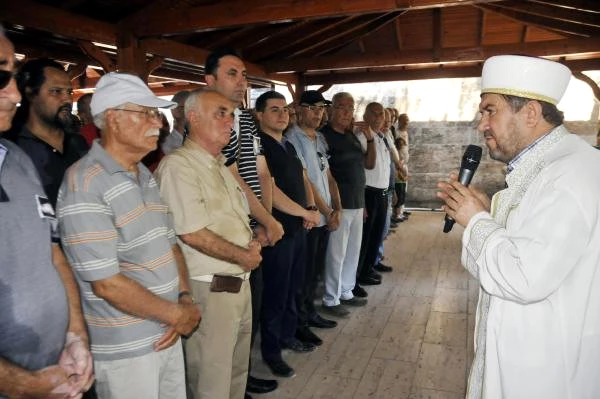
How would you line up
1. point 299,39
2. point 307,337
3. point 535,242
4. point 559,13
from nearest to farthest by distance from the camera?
1. point 535,242
2. point 307,337
3. point 559,13
4. point 299,39

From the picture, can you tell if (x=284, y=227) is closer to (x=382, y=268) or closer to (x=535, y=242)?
(x=535, y=242)

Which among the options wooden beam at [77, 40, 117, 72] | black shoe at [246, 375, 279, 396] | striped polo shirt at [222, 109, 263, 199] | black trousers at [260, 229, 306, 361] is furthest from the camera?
wooden beam at [77, 40, 117, 72]

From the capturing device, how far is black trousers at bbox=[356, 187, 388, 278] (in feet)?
13.4

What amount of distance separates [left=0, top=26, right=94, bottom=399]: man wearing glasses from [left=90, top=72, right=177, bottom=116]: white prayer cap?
327 millimetres

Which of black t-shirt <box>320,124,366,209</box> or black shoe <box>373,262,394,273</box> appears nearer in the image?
black t-shirt <box>320,124,366,209</box>

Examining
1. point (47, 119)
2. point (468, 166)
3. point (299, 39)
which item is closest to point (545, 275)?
point (468, 166)

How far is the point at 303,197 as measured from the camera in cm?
276

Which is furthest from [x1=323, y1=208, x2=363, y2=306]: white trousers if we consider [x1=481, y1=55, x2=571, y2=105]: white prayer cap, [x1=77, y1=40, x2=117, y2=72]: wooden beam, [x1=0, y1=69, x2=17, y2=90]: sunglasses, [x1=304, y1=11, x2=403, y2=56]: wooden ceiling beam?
[x1=304, y1=11, x2=403, y2=56]: wooden ceiling beam

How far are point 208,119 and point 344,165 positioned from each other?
1888 mm

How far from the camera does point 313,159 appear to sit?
310 centimetres

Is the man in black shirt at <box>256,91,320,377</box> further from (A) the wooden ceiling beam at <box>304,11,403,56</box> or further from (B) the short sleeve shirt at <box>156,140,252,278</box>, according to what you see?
(A) the wooden ceiling beam at <box>304,11,403,56</box>

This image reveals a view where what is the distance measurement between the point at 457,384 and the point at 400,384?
332 mm

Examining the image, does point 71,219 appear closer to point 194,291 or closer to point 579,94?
point 194,291

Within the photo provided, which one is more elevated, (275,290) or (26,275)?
(26,275)
